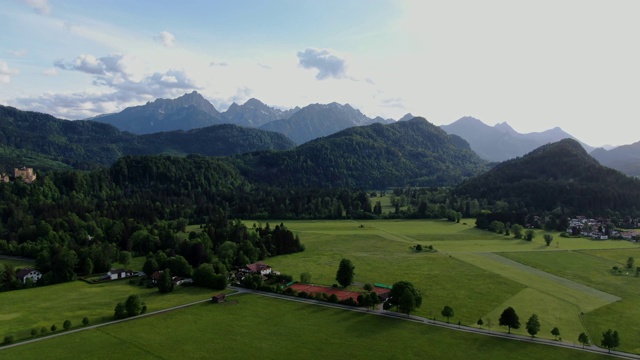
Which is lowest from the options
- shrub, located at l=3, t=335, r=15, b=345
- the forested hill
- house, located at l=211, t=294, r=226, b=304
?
shrub, located at l=3, t=335, r=15, b=345

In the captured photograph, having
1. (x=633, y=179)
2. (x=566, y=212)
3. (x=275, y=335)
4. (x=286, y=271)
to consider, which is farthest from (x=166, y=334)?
(x=633, y=179)

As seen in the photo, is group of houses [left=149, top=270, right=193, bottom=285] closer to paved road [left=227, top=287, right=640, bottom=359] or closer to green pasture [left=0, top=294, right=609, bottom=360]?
paved road [left=227, top=287, right=640, bottom=359]

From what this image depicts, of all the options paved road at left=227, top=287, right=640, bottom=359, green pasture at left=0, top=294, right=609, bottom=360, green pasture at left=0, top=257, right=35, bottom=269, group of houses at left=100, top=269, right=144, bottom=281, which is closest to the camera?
green pasture at left=0, top=294, right=609, bottom=360

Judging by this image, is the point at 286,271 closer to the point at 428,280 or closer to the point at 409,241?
the point at 428,280

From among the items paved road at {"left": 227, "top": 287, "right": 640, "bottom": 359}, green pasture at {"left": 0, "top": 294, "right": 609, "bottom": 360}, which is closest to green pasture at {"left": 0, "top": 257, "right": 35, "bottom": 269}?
green pasture at {"left": 0, "top": 294, "right": 609, "bottom": 360}

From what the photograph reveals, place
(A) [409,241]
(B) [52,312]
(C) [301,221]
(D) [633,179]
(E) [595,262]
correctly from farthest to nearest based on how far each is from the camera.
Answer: (D) [633,179], (C) [301,221], (A) [409,241], (E) [595,262], (B) [52,312]

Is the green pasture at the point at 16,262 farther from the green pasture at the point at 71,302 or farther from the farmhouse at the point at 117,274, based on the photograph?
the farmhouse at the point at 117,274
